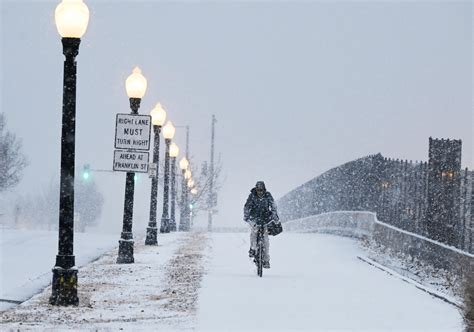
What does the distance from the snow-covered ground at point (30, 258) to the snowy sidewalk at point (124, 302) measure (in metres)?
0.92

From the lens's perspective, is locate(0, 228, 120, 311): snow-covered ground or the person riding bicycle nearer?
locate(0, 228, 120, 311): snow-covered ground

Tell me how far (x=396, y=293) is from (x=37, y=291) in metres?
5.90

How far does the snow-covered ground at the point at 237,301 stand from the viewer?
9.55 m

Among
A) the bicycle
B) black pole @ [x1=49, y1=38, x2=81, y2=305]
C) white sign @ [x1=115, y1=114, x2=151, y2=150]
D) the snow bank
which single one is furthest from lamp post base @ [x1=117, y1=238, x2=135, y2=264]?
black pole @ [x1=49, y1=38, x2=81, y2=305]

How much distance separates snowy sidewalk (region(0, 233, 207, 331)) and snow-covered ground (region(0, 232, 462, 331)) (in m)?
0.01

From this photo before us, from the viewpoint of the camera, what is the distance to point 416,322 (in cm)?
1016

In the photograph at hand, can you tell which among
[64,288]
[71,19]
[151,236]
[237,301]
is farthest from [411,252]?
[71,19]

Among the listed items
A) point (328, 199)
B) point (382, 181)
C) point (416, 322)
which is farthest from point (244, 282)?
point (328, 199)

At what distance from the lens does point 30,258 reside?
21.0 metres

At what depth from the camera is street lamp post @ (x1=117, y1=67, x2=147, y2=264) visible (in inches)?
704

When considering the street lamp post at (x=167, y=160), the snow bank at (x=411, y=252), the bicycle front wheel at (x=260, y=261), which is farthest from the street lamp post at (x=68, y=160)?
the street lamp post at (x=167, y=160)

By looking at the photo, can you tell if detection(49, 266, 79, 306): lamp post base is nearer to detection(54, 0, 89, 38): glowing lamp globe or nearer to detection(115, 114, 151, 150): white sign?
detection(54, 0, 89, 38): glowing lamp globe

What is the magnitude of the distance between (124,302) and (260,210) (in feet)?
17.4

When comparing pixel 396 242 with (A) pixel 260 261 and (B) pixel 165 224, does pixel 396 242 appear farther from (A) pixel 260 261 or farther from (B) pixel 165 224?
(B) pixel 165 224
